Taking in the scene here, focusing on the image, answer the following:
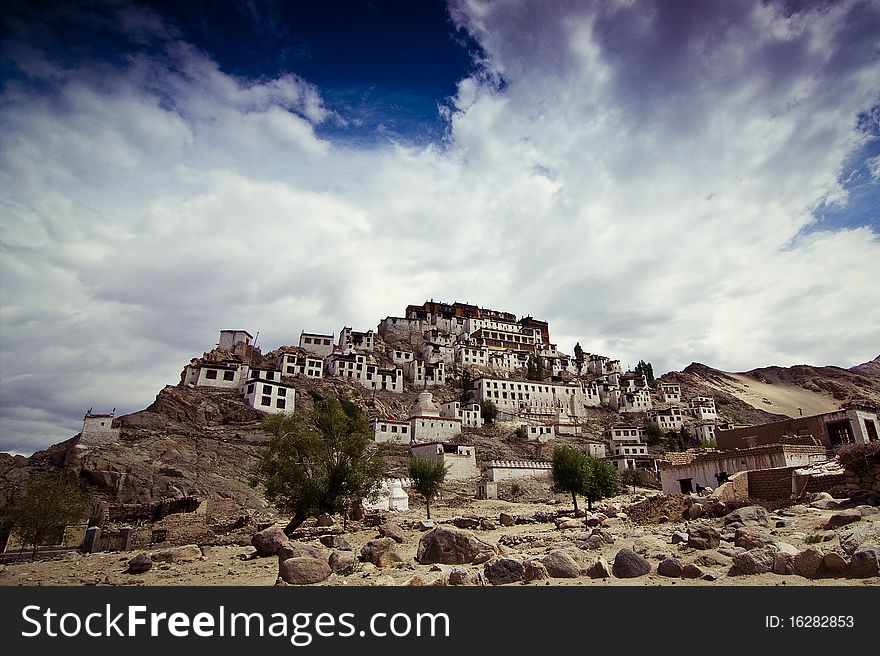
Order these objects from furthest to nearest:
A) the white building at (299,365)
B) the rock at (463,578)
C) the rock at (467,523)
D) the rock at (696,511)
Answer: the white building at (299,365) < the rock at (467,523) < the rock at (696,511) < the rock at (463,578)

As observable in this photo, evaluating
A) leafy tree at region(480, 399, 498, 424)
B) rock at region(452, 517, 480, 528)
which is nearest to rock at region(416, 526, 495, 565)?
rock at region(452, 517, 480, 528)

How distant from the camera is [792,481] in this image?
70.1 feet

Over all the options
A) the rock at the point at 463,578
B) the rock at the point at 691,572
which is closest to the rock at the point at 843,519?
the rock at the point at 691,572

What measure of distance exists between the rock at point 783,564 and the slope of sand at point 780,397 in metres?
143

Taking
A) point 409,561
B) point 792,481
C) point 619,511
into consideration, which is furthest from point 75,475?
point 792,481

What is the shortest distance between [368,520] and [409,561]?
18.8 metres

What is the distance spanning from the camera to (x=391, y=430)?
73.5 meters

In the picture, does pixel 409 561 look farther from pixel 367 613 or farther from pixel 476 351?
pixel 476 351

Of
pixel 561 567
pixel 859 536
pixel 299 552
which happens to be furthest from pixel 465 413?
pixel 859 536

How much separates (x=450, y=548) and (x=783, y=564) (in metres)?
8.57

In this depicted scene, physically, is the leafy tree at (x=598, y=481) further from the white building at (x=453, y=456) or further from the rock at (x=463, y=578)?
the rock at (x=463, y=578)

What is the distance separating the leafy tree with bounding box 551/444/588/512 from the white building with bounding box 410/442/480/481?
2261 cm

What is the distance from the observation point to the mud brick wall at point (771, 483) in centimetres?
2172

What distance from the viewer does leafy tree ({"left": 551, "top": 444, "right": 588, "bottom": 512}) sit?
42.1 meters
